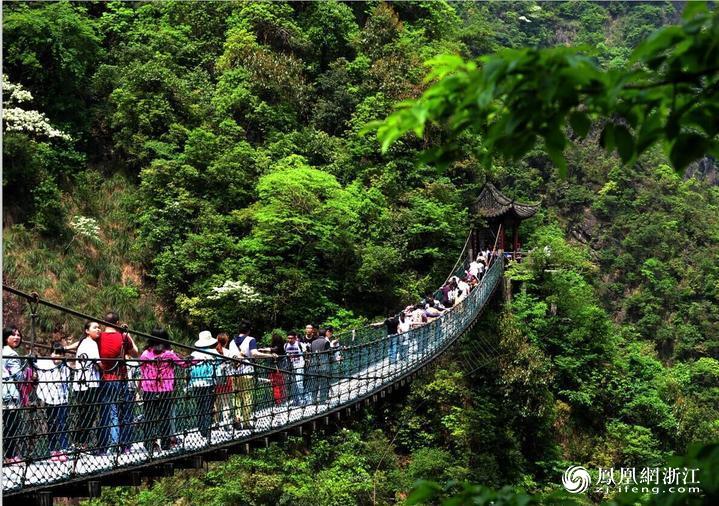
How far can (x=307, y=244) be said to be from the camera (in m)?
13.5

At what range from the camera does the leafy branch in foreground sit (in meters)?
1.24

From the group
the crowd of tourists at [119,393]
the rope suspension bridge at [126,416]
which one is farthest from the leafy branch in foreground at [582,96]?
the crowd of tourists at [119,393]

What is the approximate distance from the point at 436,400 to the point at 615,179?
38.8 ft

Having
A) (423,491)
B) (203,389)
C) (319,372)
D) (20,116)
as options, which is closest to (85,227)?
(20,116)

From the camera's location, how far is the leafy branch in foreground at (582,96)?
124 cm

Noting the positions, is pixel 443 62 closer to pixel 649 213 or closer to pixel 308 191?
pixel 308 191

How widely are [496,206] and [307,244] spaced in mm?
5293

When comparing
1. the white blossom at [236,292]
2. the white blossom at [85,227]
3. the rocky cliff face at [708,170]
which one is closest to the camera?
the white blossom at [236,292]

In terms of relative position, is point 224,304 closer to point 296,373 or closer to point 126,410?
point 296,373

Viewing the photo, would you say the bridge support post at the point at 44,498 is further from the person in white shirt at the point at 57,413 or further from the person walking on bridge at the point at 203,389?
the person walking on bridge at the point at 203,389

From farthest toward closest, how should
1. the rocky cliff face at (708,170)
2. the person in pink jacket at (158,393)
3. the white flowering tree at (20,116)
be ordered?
the rocky cliff face at (708,170) → the white flowering tree at (20,116) → the person in pink jacket at (158,393)

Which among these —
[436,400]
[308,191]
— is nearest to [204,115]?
[308,191]

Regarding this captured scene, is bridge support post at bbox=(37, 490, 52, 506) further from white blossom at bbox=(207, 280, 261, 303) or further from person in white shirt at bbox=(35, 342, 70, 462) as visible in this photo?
white blossom at bbox=(207, 280, 261, 303)

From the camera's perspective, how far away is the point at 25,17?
Answer: 540 inches
